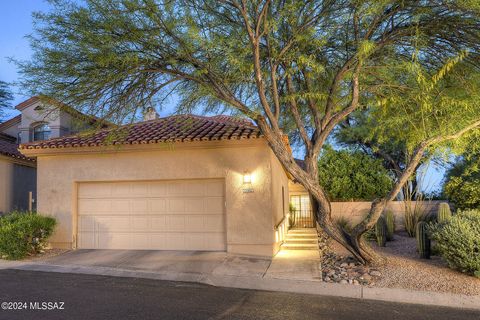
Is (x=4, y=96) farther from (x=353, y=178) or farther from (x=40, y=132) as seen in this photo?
(x=353, y=178)

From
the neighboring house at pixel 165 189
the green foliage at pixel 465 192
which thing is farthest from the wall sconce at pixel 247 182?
the green foliage at pixel 465 192

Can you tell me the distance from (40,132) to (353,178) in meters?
14.1

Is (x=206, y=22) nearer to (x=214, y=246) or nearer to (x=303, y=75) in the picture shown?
(x=303, y=75)

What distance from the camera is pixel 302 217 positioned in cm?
1956

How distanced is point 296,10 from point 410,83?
10.8 feet

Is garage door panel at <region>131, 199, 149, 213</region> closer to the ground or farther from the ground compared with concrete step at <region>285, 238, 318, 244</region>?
farther from the ground

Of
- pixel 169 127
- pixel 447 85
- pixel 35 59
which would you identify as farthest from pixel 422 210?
pixel 35 59

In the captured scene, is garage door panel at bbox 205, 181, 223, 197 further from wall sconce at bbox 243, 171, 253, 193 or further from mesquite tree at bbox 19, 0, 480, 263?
mesquite tree at bbox 19, 0, 480, 263

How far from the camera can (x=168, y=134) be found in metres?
11.6

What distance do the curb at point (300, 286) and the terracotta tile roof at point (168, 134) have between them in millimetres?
3281

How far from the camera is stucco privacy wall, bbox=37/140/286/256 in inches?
416

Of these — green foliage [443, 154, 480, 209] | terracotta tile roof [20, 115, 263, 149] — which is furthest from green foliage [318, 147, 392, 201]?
terracotta tile roof [20, 115, 263, 149]

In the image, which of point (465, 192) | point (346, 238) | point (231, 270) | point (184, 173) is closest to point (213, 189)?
point (184, 173)

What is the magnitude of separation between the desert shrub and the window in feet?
53.1
